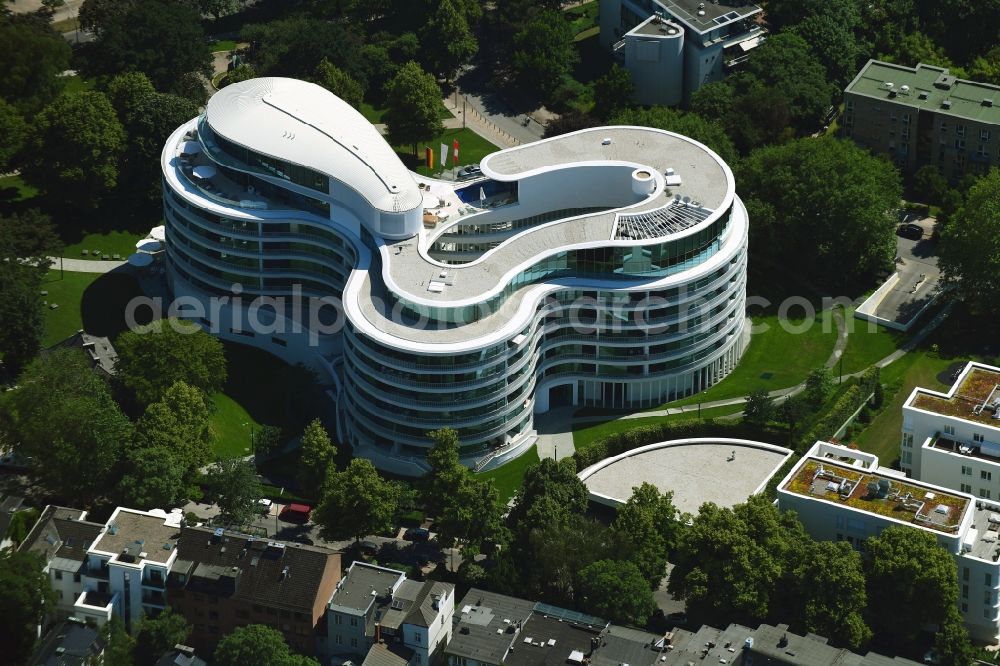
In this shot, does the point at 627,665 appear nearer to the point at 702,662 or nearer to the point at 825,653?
the point at 702,662

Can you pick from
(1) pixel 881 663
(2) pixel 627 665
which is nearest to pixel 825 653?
(1) pixel 881 663

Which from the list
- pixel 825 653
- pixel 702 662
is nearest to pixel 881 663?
pixel 825 653

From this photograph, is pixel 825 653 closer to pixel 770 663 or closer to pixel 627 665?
pixel 770 663

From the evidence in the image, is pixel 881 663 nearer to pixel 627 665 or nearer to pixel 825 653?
pixel 825 653

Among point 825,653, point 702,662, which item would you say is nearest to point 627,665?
point 702,662
